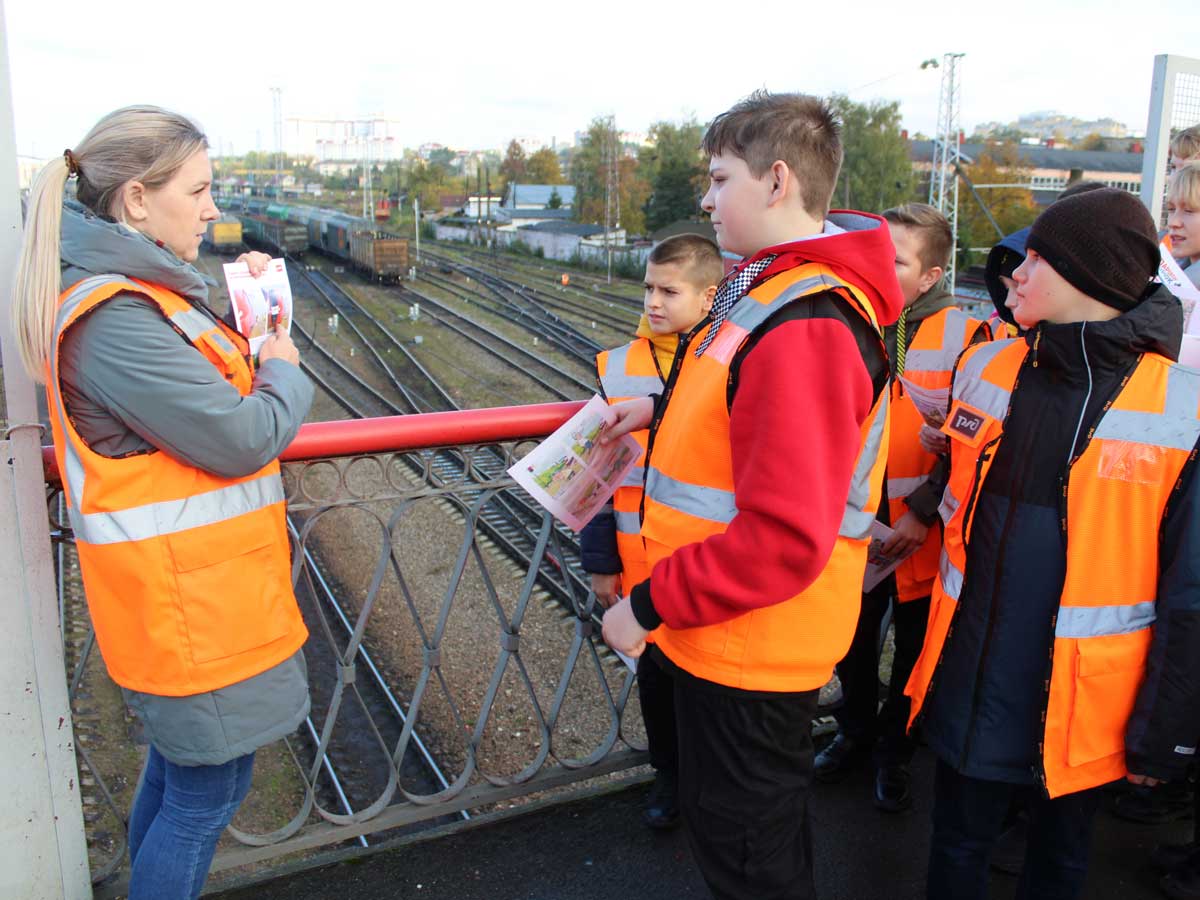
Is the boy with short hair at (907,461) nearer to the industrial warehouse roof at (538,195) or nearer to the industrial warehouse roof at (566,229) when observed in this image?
the industrial warehouse roof at (566,229)

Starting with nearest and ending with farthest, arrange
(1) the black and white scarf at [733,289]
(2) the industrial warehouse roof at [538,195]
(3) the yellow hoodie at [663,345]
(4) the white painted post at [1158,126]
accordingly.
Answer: (1) the black and white scarf at [733,289] → (3) the yellow hoodie at [663,345] → (4) the white painted post at [1158,126] → (2) the industrial warehouse roof at [538,195]

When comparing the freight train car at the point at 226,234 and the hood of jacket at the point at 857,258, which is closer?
the hood of jacket at the point at 857,258

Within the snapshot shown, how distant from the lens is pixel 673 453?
1.98 m

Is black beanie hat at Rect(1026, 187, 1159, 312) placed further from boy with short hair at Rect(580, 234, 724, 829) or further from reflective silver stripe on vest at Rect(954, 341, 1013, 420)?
boy with short hair at Rect(580, 234, 724, 829)

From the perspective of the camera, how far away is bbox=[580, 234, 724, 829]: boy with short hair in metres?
2.85

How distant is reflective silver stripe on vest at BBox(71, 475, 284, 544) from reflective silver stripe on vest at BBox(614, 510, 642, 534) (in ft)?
3.59

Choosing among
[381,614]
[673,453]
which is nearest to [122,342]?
[673,453]

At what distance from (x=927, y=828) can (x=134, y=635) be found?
245 cm

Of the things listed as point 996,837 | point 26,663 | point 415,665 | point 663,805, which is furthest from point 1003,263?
point 415,665

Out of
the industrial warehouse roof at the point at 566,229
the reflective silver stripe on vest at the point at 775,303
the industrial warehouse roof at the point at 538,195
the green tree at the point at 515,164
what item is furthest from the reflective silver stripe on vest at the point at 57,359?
the green tree at the point at 515,164

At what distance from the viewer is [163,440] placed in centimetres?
194

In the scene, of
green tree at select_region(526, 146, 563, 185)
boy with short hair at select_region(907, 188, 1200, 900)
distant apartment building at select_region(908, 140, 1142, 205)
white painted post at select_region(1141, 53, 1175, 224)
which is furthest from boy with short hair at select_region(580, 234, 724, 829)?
green tree at select_region(526, 146, 563, 185)

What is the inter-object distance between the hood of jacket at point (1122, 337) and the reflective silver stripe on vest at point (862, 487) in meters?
0.52

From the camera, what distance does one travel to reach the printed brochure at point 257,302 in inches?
90.7
